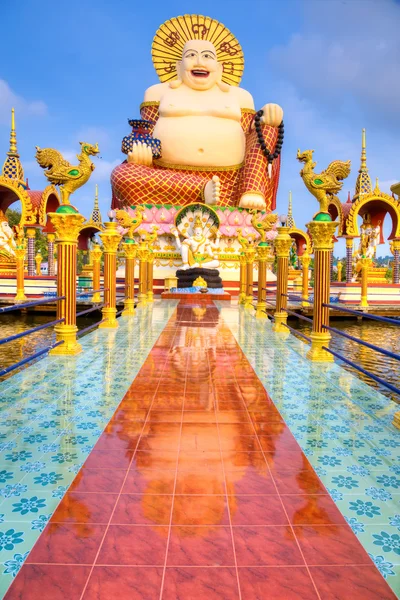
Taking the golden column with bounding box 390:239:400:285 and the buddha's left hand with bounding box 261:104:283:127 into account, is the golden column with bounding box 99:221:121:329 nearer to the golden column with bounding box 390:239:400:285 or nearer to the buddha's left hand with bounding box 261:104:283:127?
the buddha's left hand with bounding box 261:104:283:127

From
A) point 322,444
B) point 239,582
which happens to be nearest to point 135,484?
point 239,582

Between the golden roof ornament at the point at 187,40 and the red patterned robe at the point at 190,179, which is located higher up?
the golden roof ornament at the point at 187,40

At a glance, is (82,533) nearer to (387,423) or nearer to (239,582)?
(239,582)

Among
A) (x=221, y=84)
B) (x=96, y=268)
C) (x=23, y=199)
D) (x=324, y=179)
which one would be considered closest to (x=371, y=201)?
(x=221, y=84)

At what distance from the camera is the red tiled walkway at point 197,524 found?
1715mm

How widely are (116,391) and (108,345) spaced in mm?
2399

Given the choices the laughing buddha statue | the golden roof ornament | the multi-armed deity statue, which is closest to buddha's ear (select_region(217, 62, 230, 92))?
the laughing buddha statue

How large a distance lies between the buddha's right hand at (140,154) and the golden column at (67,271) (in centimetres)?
1441

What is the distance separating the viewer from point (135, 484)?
2.46 m

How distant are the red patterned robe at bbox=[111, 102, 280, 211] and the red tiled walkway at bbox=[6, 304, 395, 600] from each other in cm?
1664

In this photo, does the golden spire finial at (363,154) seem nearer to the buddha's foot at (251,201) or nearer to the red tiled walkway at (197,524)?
the buddha's foot at (251,201)

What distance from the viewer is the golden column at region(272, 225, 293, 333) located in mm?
8211

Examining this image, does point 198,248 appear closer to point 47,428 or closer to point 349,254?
point 349,254

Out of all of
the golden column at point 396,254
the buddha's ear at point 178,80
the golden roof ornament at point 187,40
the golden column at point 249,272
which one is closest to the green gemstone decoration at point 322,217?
the golden column at point 249,272
